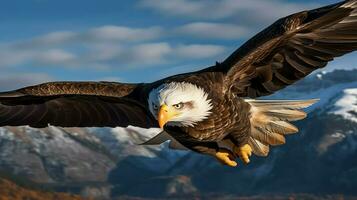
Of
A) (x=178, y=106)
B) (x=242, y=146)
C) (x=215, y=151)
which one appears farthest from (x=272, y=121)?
(x=178, y=106)

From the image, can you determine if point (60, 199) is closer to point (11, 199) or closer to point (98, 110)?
point (11, 199)

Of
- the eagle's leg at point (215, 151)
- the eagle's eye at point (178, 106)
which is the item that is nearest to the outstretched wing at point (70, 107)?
the eagle's leg at point (215, 151)

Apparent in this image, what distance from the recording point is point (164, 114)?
655 centimetres

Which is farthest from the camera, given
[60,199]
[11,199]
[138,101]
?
[60,199]

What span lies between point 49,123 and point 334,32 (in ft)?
11.8

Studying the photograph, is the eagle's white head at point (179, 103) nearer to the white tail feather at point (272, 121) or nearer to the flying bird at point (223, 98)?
the flying bird at point (223, 98)

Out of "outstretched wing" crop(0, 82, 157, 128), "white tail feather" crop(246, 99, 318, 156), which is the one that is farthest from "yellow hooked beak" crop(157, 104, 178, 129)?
"white tail feather" crop(246, 99, 318, 156)

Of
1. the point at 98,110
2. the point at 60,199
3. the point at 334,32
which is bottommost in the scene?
the point at 60,199

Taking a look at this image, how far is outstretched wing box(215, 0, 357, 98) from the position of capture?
764cm

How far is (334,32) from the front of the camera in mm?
8102

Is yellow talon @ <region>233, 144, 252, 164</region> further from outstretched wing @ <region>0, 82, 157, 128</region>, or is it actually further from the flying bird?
outstretched wing @ <region>0, 82, 157, 128</region>

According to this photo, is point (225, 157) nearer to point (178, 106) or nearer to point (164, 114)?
point (178, 106)

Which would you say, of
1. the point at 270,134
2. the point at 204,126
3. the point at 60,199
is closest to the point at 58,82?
the point at 204,126

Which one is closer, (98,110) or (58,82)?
(58,82)
